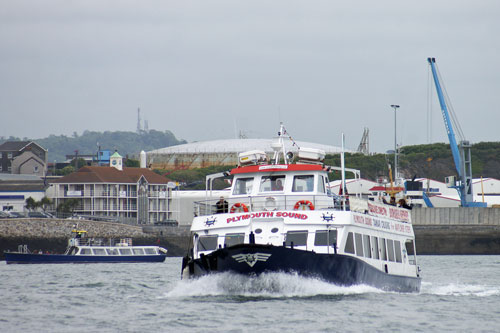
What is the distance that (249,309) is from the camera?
30391 mm

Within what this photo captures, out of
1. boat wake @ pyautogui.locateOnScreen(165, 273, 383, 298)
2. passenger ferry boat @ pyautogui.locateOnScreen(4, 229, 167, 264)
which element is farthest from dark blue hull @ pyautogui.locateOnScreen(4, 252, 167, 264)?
boat wake @ pyautogui.locateOnScreen(165, 273, 383, 298)

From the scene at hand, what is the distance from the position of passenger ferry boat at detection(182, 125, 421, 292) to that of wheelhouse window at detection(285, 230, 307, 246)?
3cm

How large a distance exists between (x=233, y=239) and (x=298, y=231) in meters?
2.33

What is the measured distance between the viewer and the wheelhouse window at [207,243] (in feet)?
113

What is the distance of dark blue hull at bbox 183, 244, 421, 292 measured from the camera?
31.4 m

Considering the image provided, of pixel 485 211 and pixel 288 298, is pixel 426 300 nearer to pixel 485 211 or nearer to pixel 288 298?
pixel 288 298

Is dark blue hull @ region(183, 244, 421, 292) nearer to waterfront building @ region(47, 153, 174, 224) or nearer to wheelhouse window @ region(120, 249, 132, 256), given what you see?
wheelhouse window @ region(120, 249, 132, 256)

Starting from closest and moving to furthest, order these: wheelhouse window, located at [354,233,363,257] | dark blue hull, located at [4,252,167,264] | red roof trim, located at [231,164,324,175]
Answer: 1. wheelhouse window, located at [354,233,363,257]
2. red roof trim, located at [231,164,324,175]
3. dark blue hull, located at [4,252,167,264]

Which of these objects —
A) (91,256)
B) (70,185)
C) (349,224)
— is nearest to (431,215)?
(91,256)

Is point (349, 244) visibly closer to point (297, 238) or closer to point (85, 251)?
point (297, 238)

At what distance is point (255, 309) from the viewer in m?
30.4

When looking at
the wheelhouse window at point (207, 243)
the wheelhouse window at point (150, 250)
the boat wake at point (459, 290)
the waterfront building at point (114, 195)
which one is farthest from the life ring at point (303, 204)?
the waterfront building at point (114, 195)

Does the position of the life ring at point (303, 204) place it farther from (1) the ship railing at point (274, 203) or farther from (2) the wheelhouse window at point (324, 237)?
(2) the wheelhouse window at point (324, 237)

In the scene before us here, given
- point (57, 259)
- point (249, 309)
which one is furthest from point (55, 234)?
point (249, 309)
